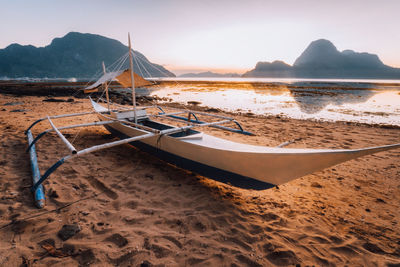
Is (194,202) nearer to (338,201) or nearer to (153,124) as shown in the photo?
(338,201)

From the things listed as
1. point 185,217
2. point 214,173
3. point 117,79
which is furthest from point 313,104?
point 185,217

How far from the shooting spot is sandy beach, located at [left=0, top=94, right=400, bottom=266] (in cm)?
243

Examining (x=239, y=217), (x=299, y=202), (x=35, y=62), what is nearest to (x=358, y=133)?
(x=299, y=202)

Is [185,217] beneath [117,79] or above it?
beneath

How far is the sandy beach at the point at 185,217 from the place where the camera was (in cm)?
243

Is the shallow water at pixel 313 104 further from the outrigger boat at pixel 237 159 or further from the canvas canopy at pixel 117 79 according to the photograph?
the outrigger boat at pixel 237 159

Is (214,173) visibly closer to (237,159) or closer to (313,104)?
(237,159)

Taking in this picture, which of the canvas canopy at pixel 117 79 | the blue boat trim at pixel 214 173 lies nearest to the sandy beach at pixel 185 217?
the blue boat trim at pixel 214 173

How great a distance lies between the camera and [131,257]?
236 centimetres

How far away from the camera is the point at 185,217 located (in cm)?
316

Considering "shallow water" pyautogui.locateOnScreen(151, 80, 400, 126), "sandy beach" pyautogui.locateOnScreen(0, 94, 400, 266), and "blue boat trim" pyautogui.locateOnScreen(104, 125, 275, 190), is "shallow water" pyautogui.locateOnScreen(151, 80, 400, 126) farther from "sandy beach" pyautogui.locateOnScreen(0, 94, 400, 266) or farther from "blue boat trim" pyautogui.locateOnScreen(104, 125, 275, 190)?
"blue boat trim" pyautogui.locateOnScreen(104, 125, 275, 190)

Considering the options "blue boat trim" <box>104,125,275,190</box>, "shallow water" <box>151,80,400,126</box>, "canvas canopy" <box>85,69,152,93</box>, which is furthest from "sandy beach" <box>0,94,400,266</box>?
"shallow water" <box>151,80,400,126</box>

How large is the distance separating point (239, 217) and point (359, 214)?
233 centimetres

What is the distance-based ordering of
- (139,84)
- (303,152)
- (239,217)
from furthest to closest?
(139,84) < (239,217) < (303,152)
